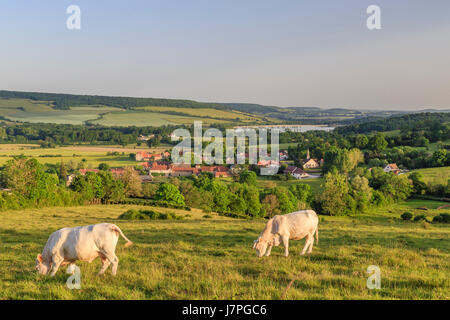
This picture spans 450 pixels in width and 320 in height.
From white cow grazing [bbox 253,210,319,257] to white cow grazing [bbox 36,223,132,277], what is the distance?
4659 mm

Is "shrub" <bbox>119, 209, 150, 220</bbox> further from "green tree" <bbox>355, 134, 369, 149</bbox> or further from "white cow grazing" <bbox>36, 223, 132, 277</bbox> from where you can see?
"green tree" <bbox>355, 134, 369, 149</bbox>

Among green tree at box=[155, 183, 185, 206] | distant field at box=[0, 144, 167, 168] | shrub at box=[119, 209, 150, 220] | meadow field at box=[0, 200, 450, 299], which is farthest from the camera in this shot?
distant field at box=[0, 144, 167, 168]

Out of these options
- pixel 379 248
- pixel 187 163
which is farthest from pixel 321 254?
pixel 187 163

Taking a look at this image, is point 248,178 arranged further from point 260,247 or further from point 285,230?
point 260,247

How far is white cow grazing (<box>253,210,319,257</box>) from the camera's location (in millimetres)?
11562

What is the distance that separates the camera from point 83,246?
9.13 metres

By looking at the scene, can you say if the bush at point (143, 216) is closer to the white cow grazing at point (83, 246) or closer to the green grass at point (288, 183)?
the white cow grazing at point (83, 246)

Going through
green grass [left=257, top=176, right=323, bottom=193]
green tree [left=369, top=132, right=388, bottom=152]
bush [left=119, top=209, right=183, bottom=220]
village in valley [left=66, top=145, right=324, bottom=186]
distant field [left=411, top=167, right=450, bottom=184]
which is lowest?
green grass [left=257, top=176, right=323, bottom=193]

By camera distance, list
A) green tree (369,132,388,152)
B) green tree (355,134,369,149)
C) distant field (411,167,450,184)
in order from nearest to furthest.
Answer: distant field (411,167,450,184)
green tree (369,132,388,152)
green tree (355,134,369,149)

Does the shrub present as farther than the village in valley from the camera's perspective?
No

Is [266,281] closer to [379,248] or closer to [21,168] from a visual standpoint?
[379,248]

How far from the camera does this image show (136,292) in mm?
7445

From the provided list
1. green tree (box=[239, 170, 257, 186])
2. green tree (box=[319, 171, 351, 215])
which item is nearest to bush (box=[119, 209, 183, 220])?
green tree (box=[319, 171, 351, 215])
